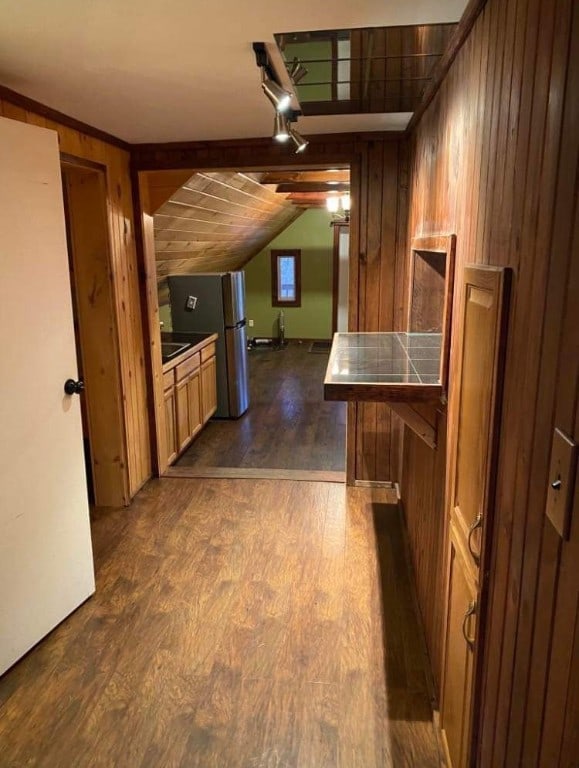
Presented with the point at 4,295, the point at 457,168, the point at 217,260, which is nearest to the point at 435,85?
the point at 457,168

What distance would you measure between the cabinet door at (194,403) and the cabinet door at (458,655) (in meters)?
3.10

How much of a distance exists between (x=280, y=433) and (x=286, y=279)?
488 centimetres

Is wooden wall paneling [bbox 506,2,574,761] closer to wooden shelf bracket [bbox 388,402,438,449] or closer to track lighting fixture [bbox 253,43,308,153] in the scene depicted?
wooden shelf bracket [bbox 388,402,438,449]

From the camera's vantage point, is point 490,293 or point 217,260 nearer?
point 490,293

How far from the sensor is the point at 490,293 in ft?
3.89

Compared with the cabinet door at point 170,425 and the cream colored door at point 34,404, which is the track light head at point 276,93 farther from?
the cabinet door at point 170,425

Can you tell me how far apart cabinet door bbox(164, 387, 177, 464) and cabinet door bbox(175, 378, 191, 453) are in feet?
0.18

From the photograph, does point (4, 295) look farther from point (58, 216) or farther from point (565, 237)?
point (565, 237)

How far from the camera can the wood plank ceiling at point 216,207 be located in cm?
370

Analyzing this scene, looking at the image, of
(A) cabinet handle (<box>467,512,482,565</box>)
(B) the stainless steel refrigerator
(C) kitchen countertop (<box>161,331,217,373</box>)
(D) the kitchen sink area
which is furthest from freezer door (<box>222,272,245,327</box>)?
(A) cabinet handle (<box>467,512,482,565</box>)

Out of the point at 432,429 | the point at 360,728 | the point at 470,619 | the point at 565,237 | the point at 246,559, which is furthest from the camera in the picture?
the point at 246,559

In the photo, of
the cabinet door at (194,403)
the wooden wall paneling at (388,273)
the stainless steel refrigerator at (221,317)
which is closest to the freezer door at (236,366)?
the stainless steel refrigerator at (221,317)

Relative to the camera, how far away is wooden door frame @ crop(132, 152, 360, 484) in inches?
124

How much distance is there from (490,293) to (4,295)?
63.1 inches
